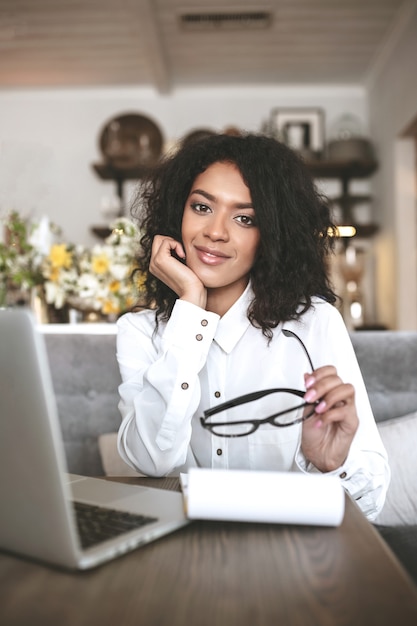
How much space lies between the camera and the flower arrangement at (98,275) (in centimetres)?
210

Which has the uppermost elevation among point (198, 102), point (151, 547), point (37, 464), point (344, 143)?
point (198, 102)

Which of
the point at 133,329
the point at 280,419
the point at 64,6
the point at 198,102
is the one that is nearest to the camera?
the point at 280,419

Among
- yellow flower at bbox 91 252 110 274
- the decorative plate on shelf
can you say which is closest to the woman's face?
yellow flower at bbox 91 252 110 274

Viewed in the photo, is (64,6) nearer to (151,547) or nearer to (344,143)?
(344,143)

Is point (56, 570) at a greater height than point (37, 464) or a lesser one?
lesser

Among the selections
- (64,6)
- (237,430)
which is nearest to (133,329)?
(237,430)

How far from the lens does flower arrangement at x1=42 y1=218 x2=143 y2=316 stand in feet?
6.88

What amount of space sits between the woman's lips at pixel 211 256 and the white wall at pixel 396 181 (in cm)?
282

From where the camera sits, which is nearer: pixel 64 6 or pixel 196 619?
pixel 196 619

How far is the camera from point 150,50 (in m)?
4.10

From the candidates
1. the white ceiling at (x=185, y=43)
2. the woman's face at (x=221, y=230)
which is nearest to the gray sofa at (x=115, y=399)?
the woman's face at (x=221, y=230)

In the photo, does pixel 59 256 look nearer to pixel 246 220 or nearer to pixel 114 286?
pixel 114 286

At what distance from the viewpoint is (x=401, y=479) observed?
1.63 meters

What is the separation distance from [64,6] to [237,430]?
3.16 metres
